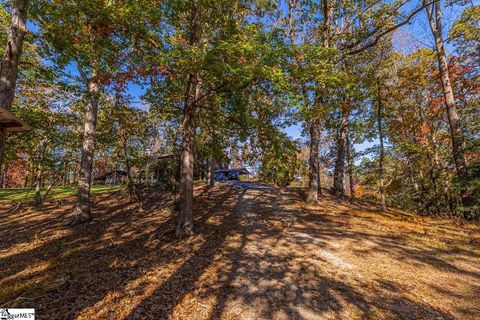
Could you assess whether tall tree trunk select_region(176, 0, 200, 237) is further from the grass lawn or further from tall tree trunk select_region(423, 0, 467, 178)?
the grass lawn

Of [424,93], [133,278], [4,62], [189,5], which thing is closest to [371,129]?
[424,93]

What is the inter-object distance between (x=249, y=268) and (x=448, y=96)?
46.3ft

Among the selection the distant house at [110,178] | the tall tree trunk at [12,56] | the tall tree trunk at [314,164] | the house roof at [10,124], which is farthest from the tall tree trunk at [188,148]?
the distant house at [110,178]

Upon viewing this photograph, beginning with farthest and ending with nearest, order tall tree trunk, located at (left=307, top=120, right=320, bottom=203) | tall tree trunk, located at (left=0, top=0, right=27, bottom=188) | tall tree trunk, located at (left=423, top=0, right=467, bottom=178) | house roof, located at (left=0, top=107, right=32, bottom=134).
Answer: tall tree trunk, located at (left=307, top=120, right=320, bottom=203), tall tree trunk, located at (left=423, top=0, right=467, bottom=178), tall tree trunk, located at (left=0, top=0, right=27, bottom=188), house roof, located at (left=0, top=107, right=32, bottom=134)

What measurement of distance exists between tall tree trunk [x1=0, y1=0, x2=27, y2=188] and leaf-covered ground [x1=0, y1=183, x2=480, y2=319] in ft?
11.1

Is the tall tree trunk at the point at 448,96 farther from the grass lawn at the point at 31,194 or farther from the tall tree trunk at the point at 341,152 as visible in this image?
the grass lawn at the point at 31,194

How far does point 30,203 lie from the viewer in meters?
16.2

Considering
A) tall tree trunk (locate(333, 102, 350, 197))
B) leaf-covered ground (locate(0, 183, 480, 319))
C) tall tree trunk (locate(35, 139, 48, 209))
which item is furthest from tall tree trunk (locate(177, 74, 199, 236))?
tall tree trunk (locate(333, 102, 350, 197))

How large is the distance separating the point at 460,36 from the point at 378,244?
13649 mm

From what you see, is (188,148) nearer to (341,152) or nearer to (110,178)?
(341,152)

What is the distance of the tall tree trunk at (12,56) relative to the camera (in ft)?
16.4

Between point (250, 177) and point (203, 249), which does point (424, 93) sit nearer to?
point (203, 249)

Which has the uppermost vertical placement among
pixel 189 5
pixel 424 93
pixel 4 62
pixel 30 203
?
pixel 424 93

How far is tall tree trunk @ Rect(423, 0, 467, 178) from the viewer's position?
10.6 metres
